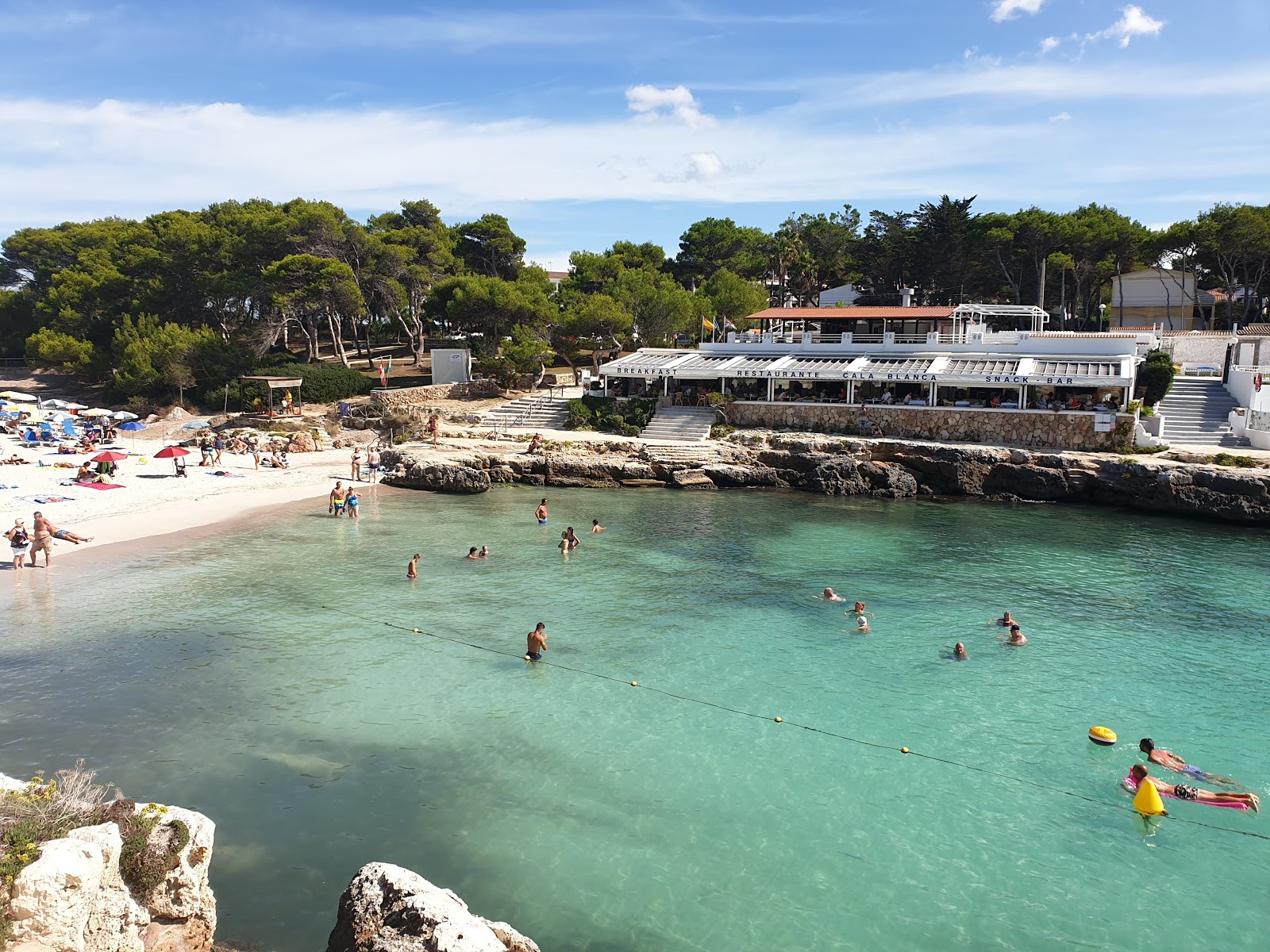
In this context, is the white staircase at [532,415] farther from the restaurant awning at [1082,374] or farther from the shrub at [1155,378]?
the shrub at [1155,378]

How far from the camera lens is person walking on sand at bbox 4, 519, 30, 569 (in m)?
23.2

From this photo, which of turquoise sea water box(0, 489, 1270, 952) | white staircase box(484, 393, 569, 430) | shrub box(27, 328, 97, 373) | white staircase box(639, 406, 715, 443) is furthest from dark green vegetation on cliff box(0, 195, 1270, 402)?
turquoise sea water box(0, 489, 1270, 952)

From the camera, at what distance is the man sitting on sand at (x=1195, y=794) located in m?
12.7

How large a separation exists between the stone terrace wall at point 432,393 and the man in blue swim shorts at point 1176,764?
4112cm

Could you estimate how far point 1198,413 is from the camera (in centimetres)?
3978

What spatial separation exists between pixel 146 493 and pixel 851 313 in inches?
1549

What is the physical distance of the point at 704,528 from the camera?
3058 cm

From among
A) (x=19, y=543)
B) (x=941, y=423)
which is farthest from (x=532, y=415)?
(x=19, y=543)

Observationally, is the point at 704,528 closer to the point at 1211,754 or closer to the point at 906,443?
the point at 906,443

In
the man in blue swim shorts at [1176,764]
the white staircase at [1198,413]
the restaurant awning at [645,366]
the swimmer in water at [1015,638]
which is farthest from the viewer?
the restaurant awning at [645,366]

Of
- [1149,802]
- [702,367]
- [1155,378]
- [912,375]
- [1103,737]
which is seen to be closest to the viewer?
[1149,802]

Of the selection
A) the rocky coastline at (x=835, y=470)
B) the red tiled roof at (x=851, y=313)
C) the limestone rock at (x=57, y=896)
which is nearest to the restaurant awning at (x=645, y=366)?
the rocky coastline at (x=835, y=470)

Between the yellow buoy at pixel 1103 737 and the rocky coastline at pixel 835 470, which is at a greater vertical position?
the rocky coastline at pixel 835 470

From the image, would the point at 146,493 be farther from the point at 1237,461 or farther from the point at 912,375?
the point at 1237,461
